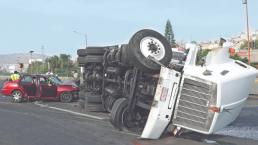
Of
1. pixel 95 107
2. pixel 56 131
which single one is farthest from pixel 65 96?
pixel 56 131

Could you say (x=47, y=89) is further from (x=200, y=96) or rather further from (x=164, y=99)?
(x=200, y=96)

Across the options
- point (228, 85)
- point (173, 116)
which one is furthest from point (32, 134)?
point (228, 85)

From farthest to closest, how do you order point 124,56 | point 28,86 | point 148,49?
point 28,86
point 124,56
point 148,49

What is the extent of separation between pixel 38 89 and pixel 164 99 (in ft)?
38.2

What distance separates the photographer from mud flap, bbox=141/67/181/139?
817 centimetres

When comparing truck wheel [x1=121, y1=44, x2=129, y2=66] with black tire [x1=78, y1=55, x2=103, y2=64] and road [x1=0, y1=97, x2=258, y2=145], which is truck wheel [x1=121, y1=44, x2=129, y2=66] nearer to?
road [x1=0, y1=97, x2=258, y2=145]

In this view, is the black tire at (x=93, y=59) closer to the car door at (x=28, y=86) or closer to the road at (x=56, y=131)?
the road at (x=56, y=131)

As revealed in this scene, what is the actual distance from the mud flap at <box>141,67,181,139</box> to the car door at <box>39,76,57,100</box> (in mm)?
11487

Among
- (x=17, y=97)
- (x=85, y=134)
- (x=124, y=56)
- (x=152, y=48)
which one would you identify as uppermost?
(x=152, y=48)

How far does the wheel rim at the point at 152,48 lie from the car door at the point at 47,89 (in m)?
10.7

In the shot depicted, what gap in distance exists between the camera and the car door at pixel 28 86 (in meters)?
19.0

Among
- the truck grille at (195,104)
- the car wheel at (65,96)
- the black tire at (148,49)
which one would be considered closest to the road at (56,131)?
the truck grille at (195,104)

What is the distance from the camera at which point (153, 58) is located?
8836mm

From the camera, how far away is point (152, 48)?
358 inches
